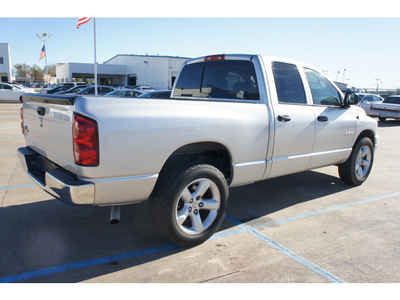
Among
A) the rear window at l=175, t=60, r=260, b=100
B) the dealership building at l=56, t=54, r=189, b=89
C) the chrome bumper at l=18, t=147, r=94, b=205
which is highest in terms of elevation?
the dealership building at l=56, t=54, r=189, b=89

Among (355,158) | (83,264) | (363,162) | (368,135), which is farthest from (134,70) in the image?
(83,264)

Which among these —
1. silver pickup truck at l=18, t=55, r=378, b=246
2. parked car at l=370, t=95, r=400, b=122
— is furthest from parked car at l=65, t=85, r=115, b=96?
silver pickup truck at l=18, t=55, r=378, b=246

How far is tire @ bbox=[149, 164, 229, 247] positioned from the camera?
3025 mm

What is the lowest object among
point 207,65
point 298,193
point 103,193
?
point 298,193

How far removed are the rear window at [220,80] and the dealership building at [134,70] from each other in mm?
47695

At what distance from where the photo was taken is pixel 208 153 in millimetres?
3635

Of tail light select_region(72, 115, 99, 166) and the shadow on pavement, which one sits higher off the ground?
tail light select_region(72, 115, 99, 166)

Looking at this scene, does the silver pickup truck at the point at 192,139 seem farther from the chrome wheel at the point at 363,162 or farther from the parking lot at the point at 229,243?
Result: the chrome wheel at the point at 363,162

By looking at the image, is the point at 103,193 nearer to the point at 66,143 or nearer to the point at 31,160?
the point at 66,143

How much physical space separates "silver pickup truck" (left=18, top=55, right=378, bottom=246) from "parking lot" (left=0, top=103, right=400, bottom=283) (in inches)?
15.4

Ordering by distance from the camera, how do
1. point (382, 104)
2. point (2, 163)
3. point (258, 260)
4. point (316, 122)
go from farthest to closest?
point (382, 104)
point (2, 163)
point (316, 122)
point (258, 260)

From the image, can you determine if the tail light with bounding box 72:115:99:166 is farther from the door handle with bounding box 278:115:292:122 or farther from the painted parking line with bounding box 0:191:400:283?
the door handle with bounding box 278:115:292:122

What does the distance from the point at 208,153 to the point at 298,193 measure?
7.52ft
